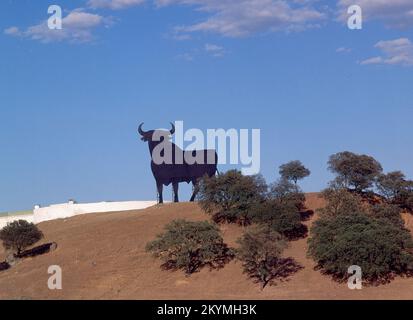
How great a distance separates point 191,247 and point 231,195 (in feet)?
28.9

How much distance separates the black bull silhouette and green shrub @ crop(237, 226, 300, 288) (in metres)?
14.4

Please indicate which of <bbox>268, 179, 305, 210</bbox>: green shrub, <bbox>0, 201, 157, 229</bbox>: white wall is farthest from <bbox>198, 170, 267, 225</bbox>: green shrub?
<bbox>0, 201, 157, 229</bbox>: white wall

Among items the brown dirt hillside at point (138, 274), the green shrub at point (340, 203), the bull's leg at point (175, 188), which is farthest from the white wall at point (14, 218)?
the green shrub at point (340, 203)

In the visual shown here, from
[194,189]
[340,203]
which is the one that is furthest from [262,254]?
[194,189]

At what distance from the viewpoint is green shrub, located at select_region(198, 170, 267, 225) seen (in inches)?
2098

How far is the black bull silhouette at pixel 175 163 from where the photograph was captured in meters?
58.5

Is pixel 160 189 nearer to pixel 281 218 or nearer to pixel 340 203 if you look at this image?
pixel 281 218

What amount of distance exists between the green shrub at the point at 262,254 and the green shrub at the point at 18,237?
1828 cm

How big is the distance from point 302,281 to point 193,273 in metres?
6.94

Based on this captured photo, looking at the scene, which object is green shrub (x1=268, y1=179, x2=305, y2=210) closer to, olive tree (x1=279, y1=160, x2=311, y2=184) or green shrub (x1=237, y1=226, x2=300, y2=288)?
olive tree (x1=279, y1=160, x2=311, y2=184)

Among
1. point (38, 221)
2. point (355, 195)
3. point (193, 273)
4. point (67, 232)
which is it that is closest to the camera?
point (193, 273)

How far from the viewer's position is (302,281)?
139 feet
